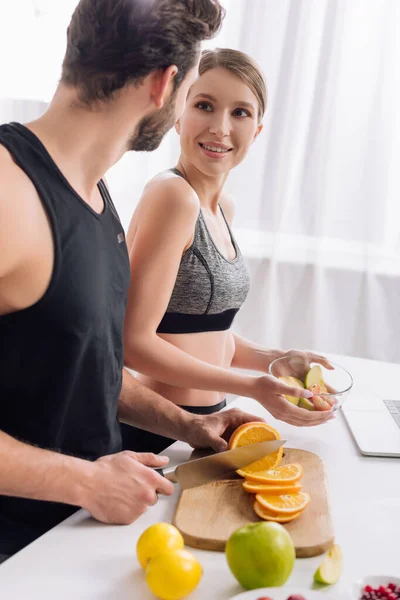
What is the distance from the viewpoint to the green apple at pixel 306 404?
1436 mm

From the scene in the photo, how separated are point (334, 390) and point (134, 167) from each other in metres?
1.87

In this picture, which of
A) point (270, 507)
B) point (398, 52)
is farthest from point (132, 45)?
point (398, 52)

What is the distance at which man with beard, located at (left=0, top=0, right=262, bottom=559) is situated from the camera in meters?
1.04

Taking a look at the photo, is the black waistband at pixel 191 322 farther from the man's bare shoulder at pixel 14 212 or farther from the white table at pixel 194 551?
the man's bare shoulder at pixel 14 212

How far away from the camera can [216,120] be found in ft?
5.65

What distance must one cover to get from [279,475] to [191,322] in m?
0.53

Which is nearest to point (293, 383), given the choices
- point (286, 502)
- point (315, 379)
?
point (315, 379)

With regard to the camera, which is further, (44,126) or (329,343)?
(329,343)

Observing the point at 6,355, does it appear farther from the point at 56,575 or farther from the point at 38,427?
the point at 56,575

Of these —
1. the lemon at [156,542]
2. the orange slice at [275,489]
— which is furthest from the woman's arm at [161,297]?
the lemon at [156,542]

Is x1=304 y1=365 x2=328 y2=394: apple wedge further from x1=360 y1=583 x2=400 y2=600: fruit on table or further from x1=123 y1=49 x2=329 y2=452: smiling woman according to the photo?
x1=360 y1=583 x2=400 y2=600: fruit on table

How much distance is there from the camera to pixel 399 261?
2.96 metres

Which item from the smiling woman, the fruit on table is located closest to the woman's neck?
the smiling woman

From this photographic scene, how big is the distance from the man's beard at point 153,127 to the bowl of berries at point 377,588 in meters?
0.77
